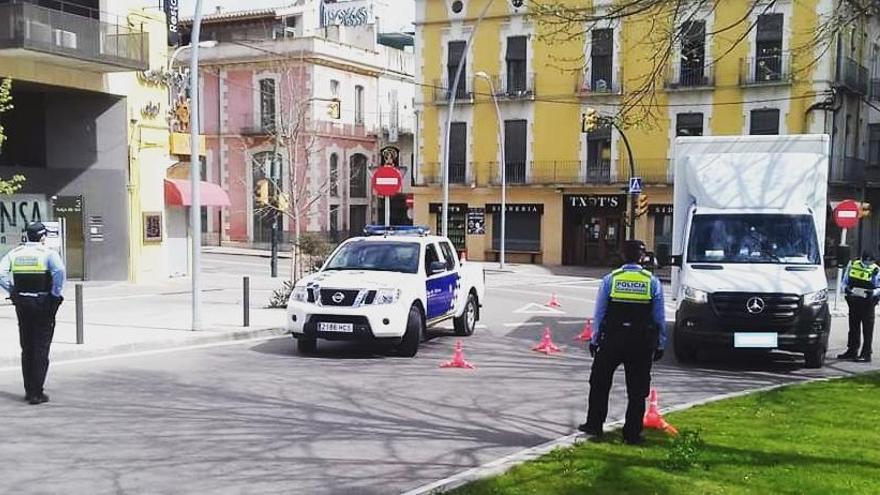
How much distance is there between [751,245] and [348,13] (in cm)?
4389

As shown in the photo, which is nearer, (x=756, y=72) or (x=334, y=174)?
(x=756, y=72)

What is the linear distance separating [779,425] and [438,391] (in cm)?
369

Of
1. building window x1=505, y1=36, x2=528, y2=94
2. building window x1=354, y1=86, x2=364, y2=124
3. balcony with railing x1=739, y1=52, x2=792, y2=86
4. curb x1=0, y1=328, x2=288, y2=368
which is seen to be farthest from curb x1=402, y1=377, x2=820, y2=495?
building window x1=354, y1=86, x2=364, y2=124

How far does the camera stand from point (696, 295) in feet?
37.9

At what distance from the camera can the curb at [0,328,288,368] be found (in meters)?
11.8

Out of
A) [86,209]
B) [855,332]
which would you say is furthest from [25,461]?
[86,209]

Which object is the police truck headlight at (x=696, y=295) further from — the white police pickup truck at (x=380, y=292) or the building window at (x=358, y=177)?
the building window at (x=358, y=177)

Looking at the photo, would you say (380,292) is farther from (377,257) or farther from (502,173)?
(502,173)

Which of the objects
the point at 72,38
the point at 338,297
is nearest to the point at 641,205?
the point at 72,38

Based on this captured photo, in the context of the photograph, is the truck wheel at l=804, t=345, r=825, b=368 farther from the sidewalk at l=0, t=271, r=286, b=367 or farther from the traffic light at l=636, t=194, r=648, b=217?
the traffic light at l=636, t=194, r=648, b=217

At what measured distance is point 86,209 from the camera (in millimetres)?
23969

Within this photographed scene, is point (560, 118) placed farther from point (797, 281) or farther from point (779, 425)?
point (779, 425)

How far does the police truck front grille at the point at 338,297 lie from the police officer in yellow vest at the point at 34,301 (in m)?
3.85

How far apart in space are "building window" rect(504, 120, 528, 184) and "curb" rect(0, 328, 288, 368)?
26.2 meters
